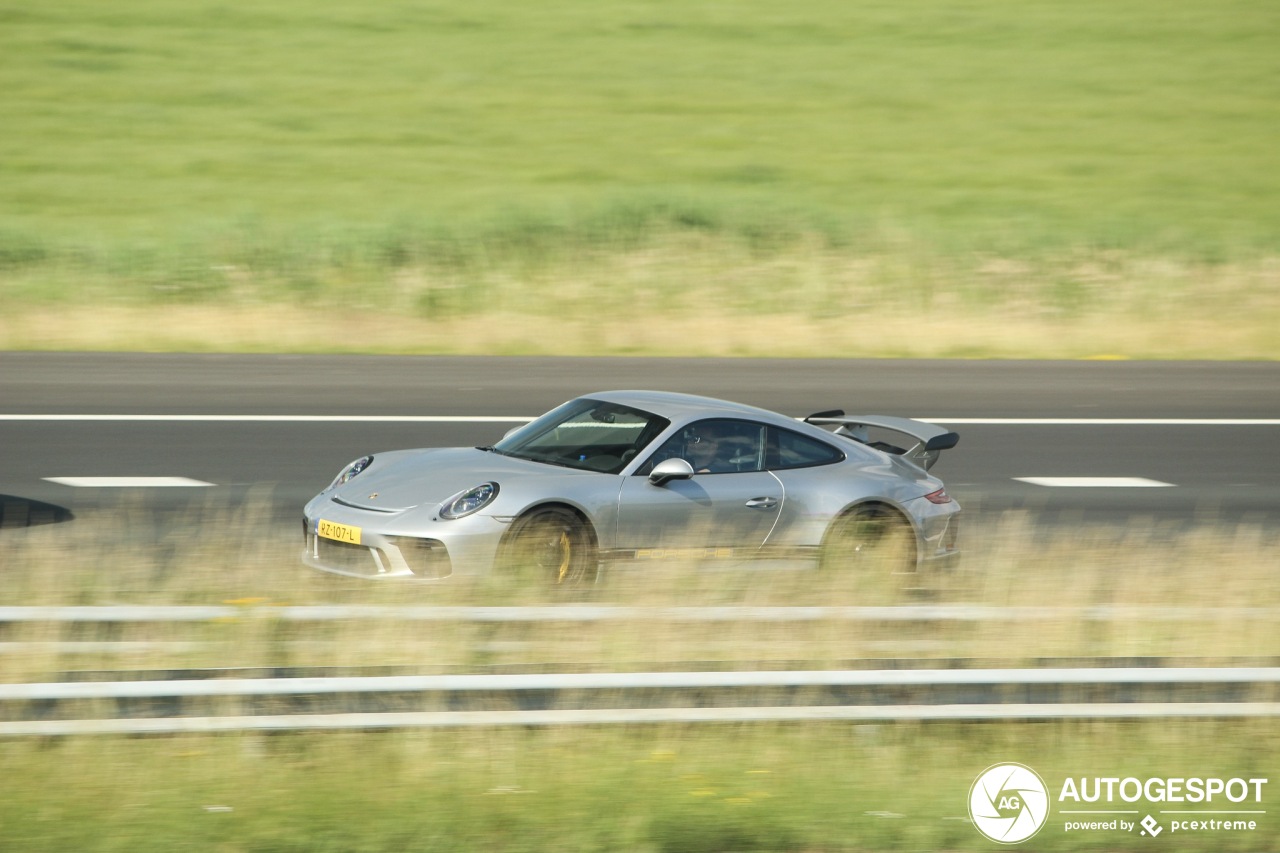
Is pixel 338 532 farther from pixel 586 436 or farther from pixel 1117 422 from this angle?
pixel 1117 422

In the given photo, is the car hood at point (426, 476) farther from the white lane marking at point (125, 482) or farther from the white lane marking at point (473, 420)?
the white lane marking at point (473, 420)

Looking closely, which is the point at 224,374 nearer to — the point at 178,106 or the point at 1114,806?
the point at 1114,806

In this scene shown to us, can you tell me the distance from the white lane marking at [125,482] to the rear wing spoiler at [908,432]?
16.0 ft

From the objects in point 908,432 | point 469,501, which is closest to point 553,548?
point 469,501

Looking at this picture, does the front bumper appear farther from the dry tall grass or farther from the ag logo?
the ag logo

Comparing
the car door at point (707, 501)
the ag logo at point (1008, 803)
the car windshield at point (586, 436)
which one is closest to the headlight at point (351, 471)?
the car windshield at point (586, 436)

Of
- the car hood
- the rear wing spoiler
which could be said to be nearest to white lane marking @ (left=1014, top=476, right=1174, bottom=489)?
the rear wing spoiler

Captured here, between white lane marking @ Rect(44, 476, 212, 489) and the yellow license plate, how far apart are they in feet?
11.0

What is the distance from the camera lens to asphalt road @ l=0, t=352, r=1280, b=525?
39.5 feet

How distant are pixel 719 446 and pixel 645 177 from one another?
61.0ft

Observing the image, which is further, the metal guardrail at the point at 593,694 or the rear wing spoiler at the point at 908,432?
the rear wing spoiler at the point at 908,432

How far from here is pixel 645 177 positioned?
2709 cm

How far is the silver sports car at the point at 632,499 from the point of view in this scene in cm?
831

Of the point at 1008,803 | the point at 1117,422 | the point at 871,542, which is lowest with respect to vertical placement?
the point at 1008,803
